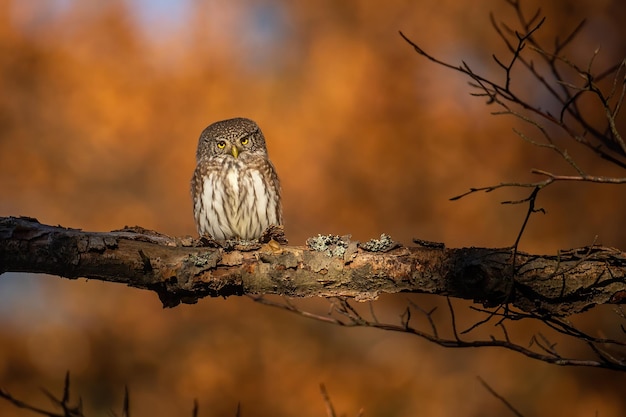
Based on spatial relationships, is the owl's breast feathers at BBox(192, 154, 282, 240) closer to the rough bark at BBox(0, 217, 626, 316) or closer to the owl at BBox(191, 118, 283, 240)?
the owl at BBox(191, 118, 283, 240)

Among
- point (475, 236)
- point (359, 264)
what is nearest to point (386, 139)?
point (475, 236)

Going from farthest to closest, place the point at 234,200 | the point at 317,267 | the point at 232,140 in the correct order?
the point at 232,140 → the point at 234,200 → the point at 317,267

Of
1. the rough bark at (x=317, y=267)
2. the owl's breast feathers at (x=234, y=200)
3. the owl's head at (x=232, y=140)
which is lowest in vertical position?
the rough bark at (x=317, y=267)

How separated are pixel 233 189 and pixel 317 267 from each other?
1965 millimetres

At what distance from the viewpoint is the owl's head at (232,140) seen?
5719mm

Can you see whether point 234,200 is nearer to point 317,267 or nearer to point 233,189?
point 233,189

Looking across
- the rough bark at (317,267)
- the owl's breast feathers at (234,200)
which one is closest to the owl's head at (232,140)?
the owl's breast feathers at (234,200)

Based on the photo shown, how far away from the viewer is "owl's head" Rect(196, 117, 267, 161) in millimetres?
5719

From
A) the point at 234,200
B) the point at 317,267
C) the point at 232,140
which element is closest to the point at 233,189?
the point at 234,200

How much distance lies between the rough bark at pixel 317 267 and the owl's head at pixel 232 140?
2047 millimetres

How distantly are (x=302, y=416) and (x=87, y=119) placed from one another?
4.30m

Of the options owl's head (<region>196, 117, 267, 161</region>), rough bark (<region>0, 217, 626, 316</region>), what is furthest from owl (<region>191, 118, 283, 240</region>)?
rough bark (<region>0, 217, 626, 316</region>)

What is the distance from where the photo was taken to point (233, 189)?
17.8ft

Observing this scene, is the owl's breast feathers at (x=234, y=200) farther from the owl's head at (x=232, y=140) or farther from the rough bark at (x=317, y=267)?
the rough bark at (x=317, y=267)
